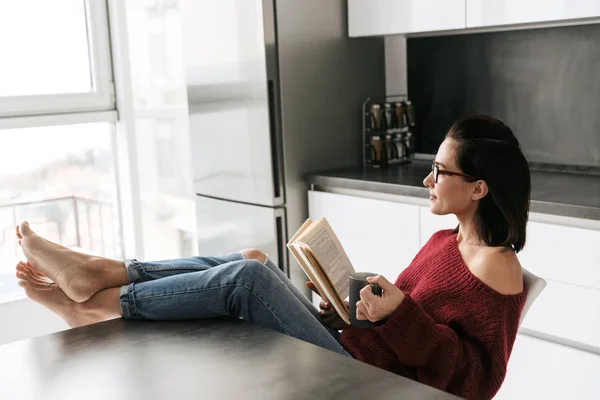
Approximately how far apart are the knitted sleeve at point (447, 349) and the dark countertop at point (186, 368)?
22 cm

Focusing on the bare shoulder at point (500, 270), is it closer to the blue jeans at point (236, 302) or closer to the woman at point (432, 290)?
the woman at point (432, 290)

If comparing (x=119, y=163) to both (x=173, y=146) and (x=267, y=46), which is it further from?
(x=267, y=46)

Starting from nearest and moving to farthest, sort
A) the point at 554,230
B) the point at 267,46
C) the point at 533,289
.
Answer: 1. the point at 533,289
2. the point at 554,230
3. the point at 267,46

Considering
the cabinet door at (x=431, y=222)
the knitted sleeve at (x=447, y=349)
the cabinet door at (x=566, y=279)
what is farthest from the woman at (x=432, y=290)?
the cabinet door at (x=431, y=222)

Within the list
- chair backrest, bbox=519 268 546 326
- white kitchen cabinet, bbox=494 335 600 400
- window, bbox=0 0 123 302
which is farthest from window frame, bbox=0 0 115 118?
chair backrest, bbox=519 268 546 326

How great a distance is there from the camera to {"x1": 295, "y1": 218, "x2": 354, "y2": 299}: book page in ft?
5.70

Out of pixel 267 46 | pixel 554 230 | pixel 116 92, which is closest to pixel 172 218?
pixel 116 92

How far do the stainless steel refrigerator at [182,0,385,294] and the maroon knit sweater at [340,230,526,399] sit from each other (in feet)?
4.87

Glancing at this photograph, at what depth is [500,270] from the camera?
1.57 m

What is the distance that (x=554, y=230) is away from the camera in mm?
2268

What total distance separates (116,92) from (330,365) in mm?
2601

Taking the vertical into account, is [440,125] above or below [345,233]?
above

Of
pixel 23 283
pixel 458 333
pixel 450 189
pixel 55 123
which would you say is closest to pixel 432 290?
pixel 458 333

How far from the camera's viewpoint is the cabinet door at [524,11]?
2.35 meters
